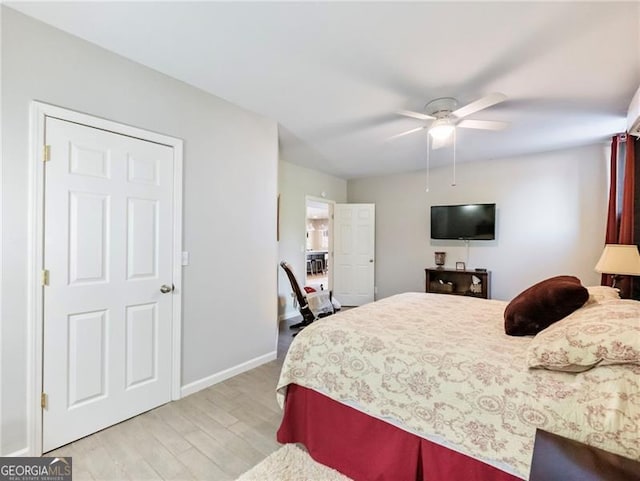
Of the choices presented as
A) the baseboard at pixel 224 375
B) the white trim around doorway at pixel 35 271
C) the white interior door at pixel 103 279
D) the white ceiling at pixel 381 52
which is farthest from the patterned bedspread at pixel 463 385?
the white ceiling at pixel 381 52

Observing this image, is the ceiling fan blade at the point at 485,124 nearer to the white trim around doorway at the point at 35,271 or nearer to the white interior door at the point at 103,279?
the white interior door at the point at 103,279

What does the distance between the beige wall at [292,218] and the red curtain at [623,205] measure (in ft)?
13.3

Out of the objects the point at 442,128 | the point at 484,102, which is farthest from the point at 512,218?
the point at 484,102

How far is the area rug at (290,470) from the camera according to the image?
1626mm

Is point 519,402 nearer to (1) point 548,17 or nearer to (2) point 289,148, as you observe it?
(1) point 548,17

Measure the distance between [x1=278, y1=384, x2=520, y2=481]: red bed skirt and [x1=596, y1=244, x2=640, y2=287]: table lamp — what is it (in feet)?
7.89

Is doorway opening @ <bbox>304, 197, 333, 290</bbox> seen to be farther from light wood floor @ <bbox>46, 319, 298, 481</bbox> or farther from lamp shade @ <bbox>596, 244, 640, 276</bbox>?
lamp shade @ <bbox>596, 244, 640, 276</bbox>

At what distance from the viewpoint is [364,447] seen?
1.63 metres

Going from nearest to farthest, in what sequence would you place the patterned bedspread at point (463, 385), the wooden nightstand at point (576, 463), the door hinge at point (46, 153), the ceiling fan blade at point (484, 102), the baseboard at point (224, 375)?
the wooden nightstand at point (576, 463) → the patterned bedspread at point (463, 385) → the door hinge at point (46, 153) → the ceiling fan blade at point (484, 102) → the baseboard at point (224, 375)

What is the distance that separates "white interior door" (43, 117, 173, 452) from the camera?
1876mm

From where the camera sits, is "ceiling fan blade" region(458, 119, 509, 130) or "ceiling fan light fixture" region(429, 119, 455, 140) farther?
"ceiling fan light fixture" region(429, 119, 455, 140)

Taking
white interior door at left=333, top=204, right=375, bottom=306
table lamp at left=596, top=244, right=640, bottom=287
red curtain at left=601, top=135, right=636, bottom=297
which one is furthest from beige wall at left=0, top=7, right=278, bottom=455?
red curtain at left=601, top=135, right=636, bottom=297

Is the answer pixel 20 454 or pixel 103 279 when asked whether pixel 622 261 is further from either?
pixel 20 454

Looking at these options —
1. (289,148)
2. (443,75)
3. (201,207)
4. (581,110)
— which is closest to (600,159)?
(581,110)
